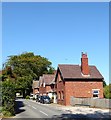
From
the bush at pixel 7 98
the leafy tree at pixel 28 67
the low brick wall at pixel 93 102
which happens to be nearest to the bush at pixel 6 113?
the bush at pixel 7 98

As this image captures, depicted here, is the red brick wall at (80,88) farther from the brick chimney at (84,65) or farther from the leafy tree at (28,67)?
the leafy tree at (28,67)

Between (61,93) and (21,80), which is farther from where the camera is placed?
(21,80)

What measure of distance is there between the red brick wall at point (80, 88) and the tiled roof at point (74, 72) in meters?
0.98

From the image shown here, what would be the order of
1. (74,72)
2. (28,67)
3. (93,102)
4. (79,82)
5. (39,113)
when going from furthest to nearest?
(28,67)
(74,72)
(79,82)
(93,102)
(39,113)

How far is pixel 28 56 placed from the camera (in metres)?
120

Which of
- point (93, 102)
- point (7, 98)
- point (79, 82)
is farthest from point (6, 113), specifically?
point (79, 82)

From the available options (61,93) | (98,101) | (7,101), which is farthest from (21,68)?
(7,101)

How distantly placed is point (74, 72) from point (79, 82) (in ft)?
6.61

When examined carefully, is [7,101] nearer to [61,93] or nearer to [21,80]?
[61,93]

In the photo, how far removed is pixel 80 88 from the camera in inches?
1955

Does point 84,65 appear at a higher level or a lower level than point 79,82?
higher

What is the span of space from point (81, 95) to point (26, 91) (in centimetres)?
6270

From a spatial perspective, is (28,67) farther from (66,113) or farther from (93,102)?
(66,113)

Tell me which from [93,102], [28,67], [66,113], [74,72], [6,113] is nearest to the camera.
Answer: [6,113]
